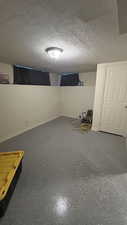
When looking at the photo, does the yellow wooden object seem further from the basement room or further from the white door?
the white door

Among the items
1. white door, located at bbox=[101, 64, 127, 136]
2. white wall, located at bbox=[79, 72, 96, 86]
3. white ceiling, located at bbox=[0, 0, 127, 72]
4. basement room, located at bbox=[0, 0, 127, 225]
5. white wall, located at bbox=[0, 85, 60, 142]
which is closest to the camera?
white ceiling, located at bbox=[0, 0, 127, 72]

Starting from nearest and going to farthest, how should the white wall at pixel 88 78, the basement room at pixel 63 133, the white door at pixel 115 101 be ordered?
the basement room at pixel 63 133
the white door at pixel 115 101
the white wall at pixel 88 78

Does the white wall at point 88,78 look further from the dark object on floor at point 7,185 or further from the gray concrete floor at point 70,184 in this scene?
the dark object on floor at point 7,185

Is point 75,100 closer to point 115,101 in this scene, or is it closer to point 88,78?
point 88,78

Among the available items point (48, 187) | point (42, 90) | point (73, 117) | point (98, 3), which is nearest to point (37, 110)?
point (42, 90)

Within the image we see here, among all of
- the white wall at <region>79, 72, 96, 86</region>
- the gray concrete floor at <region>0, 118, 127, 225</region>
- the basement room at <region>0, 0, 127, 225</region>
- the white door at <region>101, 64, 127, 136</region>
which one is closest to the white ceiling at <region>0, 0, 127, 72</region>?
the basement room at <region>0, 0, 127, 225</region>

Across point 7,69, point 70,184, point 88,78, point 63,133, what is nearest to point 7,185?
point 70,184

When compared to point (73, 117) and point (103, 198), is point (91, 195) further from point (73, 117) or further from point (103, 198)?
point (73, 117)

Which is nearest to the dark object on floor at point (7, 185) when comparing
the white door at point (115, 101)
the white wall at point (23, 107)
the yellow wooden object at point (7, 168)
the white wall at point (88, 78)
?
the yellow wooden object at point (7, 168)

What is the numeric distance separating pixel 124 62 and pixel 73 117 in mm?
2976

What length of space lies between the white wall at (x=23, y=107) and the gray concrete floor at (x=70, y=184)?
45 cm

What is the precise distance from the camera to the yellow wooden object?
3.73 feet

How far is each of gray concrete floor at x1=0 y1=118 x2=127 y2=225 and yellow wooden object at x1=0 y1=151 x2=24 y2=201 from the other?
11.5 inches

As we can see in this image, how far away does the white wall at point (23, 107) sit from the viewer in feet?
8.68
